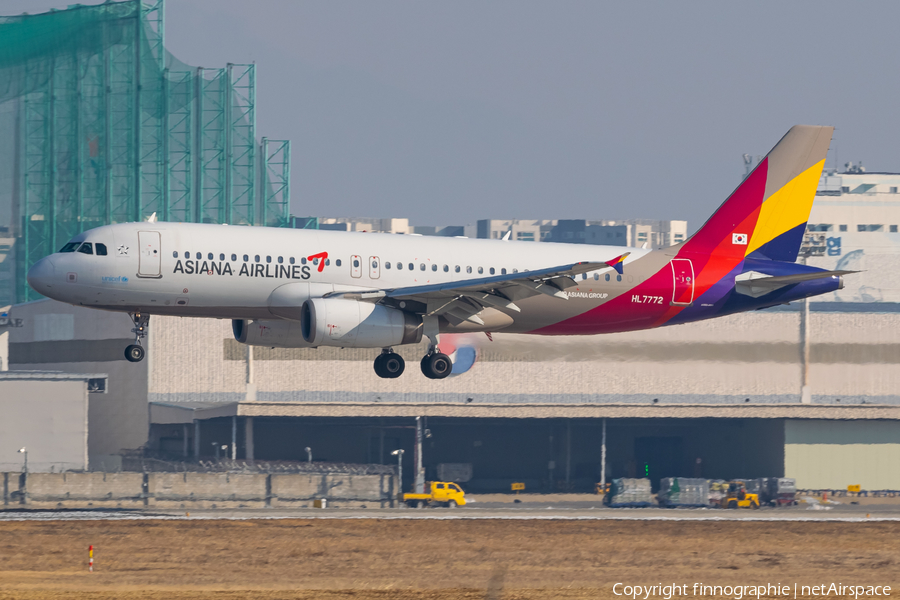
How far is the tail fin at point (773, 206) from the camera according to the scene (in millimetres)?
52250

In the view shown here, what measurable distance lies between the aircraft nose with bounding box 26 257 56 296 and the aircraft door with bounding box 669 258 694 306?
23.1 meters

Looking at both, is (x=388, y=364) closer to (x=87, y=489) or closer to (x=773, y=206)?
(x=773, y=206)

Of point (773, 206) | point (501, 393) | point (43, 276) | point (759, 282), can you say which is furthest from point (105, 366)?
point (759, 282)

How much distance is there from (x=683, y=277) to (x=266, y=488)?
3865 cm

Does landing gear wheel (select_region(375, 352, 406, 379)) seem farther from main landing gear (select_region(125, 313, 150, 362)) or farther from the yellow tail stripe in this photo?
the yellow tail stripe

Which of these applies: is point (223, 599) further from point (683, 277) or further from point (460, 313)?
point (683, 277)

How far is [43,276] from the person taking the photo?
4344cm

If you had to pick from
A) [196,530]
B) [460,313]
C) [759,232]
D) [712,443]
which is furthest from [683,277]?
[712,443]

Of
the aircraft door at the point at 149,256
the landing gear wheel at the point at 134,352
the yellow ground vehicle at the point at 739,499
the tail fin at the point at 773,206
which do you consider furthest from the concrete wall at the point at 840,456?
the aircraft door at the point at 149,256

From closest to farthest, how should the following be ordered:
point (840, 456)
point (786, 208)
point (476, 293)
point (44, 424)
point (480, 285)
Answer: point (480, 285), point (476, 293), point (786, 208), point (44, 424), point (840, 456)

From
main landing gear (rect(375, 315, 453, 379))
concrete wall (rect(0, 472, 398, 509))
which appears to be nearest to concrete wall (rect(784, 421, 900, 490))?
concrete wall (rect(0, 472, 398, 509))

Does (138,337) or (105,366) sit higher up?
(138,337)

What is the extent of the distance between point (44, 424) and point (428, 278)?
4977 cm

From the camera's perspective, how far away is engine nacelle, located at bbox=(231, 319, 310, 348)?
4812cm
